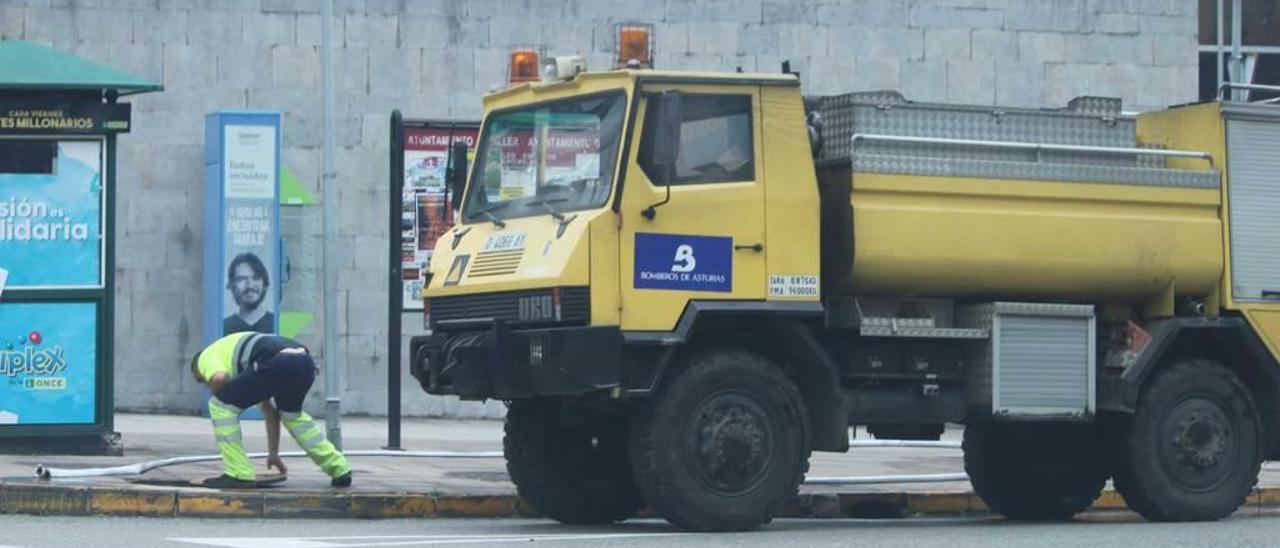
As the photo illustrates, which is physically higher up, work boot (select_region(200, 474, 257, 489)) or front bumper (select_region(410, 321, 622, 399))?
front bumper (select_region(410, 321, 622, 399))

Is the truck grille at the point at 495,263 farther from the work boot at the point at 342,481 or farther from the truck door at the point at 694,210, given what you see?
the work boot at the point at 342,481

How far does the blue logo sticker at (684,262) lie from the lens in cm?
1272

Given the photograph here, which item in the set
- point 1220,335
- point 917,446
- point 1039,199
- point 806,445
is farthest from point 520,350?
point 917,446

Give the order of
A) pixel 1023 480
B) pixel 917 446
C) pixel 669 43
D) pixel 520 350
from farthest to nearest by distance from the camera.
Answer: pixel 669 43 → pixel 917 446 → pixel 1023 480 → pixel 520 350

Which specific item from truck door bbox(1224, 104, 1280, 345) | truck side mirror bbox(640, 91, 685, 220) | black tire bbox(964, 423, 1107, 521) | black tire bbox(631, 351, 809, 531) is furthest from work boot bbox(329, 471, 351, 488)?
truck door bbox(1224, 104, 1280, 345)

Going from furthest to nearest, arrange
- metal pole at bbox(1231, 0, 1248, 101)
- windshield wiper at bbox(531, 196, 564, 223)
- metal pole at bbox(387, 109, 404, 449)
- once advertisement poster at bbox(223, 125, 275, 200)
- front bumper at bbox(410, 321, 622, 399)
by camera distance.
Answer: metal pole at bbox(1231, 0, 1248, 101) → once advertisement poster at bbox(223, 125, 275, 200) → metal pole at bbox(387, 109, 404, 449) → windshield wiper at bbox(531, 196, 564, 223) → front bumper at bbox(410, 321, 622, 399)

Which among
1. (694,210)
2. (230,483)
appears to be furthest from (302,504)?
(694,210)

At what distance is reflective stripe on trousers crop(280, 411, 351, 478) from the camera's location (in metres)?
14.4

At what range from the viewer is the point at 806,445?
13070mm

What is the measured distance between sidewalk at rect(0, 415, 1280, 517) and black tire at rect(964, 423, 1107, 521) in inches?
22.5

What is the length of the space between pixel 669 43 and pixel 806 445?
1047 cm

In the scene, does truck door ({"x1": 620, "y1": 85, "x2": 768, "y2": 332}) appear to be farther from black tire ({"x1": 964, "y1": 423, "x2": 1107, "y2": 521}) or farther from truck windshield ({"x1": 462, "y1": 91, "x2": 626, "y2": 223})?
black tire ({"x1": 964, "y1": 423, "x2": 1107, "y2": 521})

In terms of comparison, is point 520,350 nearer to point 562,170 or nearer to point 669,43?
point 562,170

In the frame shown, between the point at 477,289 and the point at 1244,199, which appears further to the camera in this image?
the point at 1244,199
